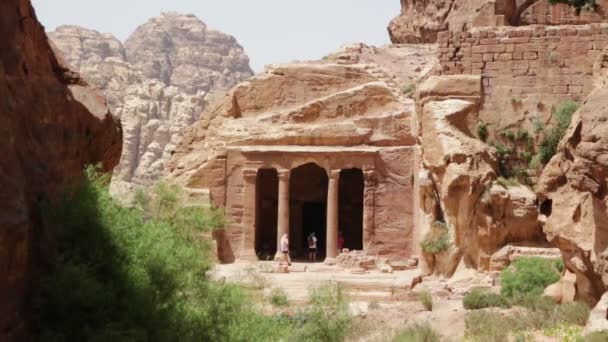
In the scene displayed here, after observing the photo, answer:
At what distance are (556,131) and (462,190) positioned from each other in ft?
10.4

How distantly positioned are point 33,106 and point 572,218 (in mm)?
9366

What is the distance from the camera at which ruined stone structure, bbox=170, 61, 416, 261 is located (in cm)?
3322

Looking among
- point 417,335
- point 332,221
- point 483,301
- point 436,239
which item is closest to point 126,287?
point 417,335

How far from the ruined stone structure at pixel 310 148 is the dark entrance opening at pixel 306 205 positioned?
193 cm

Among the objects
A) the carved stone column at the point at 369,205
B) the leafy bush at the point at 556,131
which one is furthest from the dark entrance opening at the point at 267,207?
the leafy bush at the point at 556,131

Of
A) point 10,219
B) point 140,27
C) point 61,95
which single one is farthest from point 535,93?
point 140,27

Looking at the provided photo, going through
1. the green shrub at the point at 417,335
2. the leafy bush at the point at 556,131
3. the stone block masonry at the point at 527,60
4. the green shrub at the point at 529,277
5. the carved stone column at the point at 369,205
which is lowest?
the green shrub at the point at 417,335

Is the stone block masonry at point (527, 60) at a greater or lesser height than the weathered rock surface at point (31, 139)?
greater

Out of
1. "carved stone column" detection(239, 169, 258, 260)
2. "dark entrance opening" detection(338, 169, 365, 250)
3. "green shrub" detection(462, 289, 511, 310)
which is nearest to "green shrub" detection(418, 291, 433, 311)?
"green shrub" detection(462, 289, 511, 310)

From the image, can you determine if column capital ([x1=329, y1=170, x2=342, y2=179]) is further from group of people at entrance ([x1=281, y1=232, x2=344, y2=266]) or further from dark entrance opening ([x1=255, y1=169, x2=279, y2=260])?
dark entrance opening ([x1=255, y1=169, x2=279, y2=260])

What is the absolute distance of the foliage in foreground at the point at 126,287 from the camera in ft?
42.1

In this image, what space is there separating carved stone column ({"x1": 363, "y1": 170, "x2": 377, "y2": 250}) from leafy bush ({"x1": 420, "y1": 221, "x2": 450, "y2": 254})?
13.6 feet

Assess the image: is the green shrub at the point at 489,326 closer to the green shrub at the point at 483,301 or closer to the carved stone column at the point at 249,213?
the green shrub at the point at 483,301

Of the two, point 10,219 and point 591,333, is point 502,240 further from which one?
point 10,219
